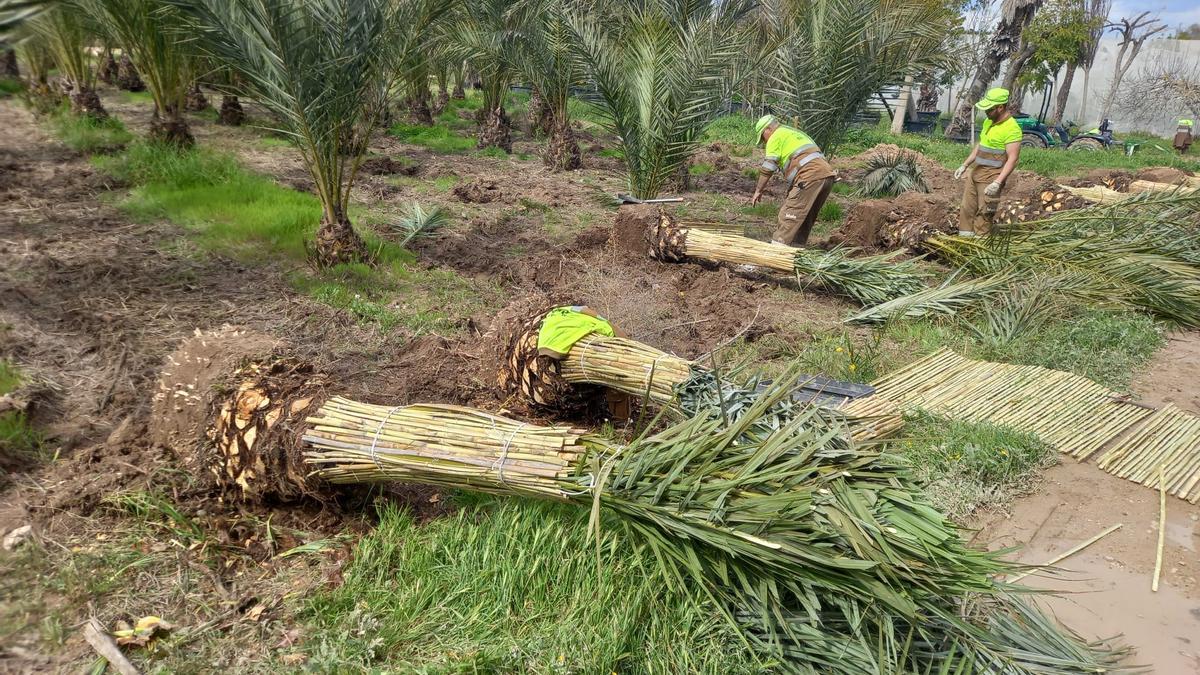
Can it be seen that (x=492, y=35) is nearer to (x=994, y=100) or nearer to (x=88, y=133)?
(x=88, y=133)

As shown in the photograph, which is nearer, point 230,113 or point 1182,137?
point 230,113

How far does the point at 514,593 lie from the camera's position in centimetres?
250

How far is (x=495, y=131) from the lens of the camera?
1285 cm

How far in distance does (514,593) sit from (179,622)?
1154 mm

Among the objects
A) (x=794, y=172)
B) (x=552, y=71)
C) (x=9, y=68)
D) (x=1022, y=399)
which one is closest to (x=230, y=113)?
(x=9, y=68)

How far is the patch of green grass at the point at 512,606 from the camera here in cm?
225

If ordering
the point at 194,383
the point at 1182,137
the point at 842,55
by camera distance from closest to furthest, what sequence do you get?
the point at 194,383, the point at 842,55, the point at 1182,137

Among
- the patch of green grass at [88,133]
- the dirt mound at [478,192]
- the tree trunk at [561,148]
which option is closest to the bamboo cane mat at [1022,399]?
the dirt mound at [478,192]

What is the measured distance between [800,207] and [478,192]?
14.1ft

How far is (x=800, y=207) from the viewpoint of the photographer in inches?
294

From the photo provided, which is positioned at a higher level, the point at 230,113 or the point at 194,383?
the point at 230,113

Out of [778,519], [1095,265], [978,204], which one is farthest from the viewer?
[978,204]

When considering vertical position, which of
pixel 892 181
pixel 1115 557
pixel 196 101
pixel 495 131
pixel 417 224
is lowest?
pixel 1115 557

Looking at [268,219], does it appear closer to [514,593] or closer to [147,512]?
[147,512]
